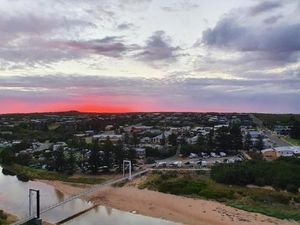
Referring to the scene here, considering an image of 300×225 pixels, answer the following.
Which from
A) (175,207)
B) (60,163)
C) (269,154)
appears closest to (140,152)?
(60,163)

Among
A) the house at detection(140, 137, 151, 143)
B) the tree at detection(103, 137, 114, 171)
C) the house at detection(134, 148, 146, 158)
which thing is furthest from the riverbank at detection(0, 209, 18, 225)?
the house at detection(140, 137, 151, 143)

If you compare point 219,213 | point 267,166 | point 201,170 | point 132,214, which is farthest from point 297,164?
point 132,214

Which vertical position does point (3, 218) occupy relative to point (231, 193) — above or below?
below

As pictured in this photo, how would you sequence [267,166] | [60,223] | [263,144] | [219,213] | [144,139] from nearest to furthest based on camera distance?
1. [60,223]
2. [219,213]
3. [267,166]
4. [263,144]
5. [144,139]

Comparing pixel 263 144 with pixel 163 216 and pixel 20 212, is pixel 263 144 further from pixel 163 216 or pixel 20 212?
pixel 20 212

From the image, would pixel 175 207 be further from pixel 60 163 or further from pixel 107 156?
pixel 60 163

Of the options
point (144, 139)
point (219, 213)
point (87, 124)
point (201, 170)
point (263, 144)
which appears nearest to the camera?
point (219, 213)
